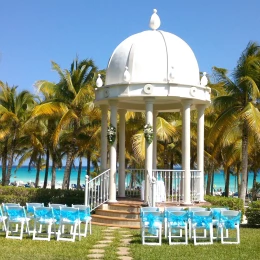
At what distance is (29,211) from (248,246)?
6911mm

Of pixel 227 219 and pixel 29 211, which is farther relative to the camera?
pixel 29 211

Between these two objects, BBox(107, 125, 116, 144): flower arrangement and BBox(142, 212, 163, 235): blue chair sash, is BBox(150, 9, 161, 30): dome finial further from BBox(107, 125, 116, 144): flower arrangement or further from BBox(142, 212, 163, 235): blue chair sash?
BBox(142, 212, 163, 235): blue chair sash

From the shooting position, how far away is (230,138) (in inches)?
1004

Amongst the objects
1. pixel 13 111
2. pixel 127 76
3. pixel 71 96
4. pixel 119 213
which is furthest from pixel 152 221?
pixel 13 111

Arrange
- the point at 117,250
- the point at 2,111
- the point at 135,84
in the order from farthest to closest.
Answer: the point at 2,111 → the point at 135,84 → the point at 117,250

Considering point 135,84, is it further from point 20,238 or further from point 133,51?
point 20,238

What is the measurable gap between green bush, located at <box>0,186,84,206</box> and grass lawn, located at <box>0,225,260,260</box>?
10576mm

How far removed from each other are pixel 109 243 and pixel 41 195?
12997mm

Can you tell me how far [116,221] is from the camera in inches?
707

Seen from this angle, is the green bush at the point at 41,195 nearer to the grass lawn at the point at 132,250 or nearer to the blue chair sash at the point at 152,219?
the grass lawn at the point at 132,250

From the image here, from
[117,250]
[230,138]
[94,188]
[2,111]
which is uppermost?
[2,111]

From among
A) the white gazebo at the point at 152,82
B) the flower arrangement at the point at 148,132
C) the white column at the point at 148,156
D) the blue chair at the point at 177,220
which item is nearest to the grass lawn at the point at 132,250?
the blue chair at the point at 177,220

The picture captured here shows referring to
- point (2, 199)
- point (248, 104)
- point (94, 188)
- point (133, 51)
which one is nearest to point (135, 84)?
point (133, 51)

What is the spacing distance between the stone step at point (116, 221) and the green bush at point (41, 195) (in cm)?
578
